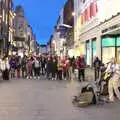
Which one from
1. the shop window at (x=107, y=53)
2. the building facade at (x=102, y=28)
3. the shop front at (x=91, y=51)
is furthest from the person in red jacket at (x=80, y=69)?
the shop front at (x=91, y=51)

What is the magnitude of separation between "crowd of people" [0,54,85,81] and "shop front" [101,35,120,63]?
Answer: 16.3 feet

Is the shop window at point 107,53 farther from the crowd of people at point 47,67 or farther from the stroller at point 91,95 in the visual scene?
the stroller at point 91,95

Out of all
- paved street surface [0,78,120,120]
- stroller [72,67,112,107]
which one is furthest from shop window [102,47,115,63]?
paved street surface [0,78,120,120]

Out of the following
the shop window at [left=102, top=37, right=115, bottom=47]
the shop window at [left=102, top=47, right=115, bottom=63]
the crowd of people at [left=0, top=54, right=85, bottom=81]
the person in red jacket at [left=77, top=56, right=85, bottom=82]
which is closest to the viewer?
the person in red jacket at [left=77, top=56, right=85, bottom=82]

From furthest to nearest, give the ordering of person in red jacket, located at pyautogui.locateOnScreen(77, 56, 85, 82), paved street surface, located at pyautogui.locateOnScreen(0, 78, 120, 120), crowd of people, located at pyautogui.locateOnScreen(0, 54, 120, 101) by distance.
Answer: crowd of people, located at pyautogui.locateOnScreen(0, 54, 120, 101) → person in red jacket, located at pyautogui.locateOnScreen(77, 56, 85, 82) → paved street surface, located at pyautogui.locateOnScreen(0, 78, 120, 120)

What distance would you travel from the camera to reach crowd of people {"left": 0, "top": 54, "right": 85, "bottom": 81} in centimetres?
4172

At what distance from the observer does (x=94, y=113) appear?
17.5 metres

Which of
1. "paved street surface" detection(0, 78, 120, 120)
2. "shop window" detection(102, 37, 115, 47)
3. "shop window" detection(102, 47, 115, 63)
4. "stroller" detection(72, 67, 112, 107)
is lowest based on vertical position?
"paved street surface" detection(0, 78, 120, 120)

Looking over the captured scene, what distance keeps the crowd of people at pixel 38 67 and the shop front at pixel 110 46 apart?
4.97 meters

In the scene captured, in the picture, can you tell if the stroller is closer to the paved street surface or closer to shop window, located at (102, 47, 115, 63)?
the paved street surface

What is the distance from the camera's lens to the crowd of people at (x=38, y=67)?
4172cm

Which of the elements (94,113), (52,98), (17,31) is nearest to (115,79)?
(52,98)

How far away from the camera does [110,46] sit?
51750 mm

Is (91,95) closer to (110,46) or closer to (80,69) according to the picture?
(80,69)
